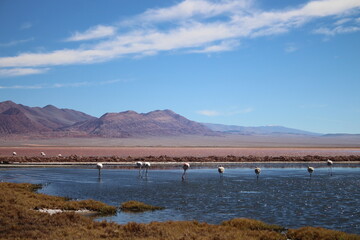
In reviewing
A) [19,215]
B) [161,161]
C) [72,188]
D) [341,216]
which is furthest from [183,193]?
[161,161]

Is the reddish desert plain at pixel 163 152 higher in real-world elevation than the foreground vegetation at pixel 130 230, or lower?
higher

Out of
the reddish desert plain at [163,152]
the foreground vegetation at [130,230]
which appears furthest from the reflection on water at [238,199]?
the reddish desert plain at [163,152]

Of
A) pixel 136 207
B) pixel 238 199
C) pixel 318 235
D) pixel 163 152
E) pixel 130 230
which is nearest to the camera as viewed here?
pixel 318 235

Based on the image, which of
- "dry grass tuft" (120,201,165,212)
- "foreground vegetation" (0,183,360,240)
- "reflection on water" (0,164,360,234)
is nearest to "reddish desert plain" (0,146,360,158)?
"reflection on water" (0,164,360,234)

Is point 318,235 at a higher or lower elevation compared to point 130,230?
lower

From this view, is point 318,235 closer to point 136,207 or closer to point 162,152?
point 136,207

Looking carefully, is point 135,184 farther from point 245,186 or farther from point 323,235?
point 323,235

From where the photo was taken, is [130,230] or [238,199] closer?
[130,230]

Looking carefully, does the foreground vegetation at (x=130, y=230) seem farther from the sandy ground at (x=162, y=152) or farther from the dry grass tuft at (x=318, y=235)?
the sandy ground at (x=162, y=152)

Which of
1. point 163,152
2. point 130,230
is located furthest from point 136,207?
point 163,152

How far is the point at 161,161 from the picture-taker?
6372 centimetres

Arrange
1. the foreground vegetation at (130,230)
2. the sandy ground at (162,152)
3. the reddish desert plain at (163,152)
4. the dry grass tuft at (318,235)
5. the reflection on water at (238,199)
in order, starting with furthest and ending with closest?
the sandy ground at (162,152) → the reddish desert plain at (163,152) → the reflection on water at (238,199) → the dry grass tuft at (318,235) → the foreground vegetation at (130,230)

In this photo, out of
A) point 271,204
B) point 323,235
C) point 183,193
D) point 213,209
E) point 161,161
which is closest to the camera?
point 323,235

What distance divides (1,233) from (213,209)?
10585 millimetres
